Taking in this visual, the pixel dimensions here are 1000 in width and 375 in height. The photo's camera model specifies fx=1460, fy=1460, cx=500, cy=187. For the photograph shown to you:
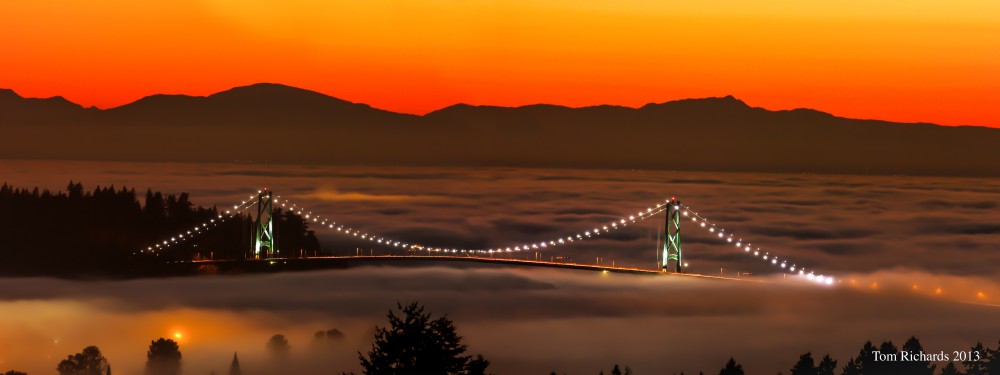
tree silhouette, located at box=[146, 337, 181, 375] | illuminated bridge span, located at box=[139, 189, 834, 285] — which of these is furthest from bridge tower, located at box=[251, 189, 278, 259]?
tree silhouette, located at box=[146, 337, 181, 375]

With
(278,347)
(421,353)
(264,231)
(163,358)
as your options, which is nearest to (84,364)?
(163,358)

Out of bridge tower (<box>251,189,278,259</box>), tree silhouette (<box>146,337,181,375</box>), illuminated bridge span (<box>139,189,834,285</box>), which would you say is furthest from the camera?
bridge tower (<box>251,189,278,259</box>)

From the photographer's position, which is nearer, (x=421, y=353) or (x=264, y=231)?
(x=421, y=353)

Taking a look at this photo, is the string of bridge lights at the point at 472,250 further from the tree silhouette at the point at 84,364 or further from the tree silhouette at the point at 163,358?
the tree silhouette at the point at 84,364

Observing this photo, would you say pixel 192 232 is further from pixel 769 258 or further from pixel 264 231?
pixel 769 258

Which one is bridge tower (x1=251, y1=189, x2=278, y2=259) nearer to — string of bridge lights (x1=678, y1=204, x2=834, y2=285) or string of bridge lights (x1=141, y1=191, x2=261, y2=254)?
string of bridge lights (x1=141, y1=191, x2=261, y2=254)

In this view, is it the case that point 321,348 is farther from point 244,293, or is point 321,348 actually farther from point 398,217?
point 398,217

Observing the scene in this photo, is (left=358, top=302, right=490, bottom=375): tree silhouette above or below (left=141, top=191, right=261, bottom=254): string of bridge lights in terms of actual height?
below
